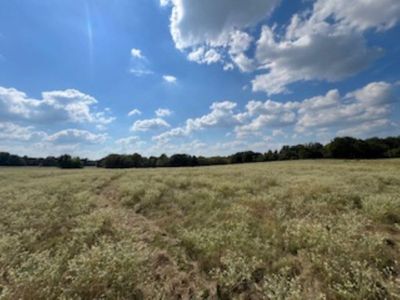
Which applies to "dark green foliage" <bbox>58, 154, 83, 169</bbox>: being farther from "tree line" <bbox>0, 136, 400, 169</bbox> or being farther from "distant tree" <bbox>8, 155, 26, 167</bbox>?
"distant tree" <bbox>8, 155, 26, 167</bbox>

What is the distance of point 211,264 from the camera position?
604 cm

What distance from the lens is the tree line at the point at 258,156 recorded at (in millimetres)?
71688

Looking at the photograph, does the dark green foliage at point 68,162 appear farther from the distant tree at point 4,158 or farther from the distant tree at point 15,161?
the distant tree at point 4,158

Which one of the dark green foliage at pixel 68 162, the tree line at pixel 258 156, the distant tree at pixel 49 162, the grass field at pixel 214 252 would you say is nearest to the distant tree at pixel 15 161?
the tree line at pixel 258 156

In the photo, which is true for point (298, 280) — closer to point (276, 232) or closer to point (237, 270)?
point (237, 270)

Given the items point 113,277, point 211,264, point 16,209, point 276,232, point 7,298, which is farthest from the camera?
point 16,209

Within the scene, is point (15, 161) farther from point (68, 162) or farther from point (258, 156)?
point (258, 156)

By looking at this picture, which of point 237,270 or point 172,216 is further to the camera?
point 172,216

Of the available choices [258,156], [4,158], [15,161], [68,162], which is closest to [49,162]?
[15,161]

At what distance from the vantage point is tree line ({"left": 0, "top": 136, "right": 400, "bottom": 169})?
235 feet

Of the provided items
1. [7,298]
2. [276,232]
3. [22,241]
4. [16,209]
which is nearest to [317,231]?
[276,232]

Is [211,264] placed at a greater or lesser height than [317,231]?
lesser

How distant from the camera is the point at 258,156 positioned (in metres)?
86.9

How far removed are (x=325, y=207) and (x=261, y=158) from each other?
3024 inches
